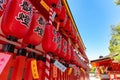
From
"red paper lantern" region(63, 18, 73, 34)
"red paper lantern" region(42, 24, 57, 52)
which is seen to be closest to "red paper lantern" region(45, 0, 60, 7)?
"red paper lantern" region(42, 24, 57, 52)

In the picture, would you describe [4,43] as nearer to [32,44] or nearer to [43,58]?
[32,44]

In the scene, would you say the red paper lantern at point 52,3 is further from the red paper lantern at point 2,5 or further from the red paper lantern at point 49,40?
the red paper lantern at point 2,5

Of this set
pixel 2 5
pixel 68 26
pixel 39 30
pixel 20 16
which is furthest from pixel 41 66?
pixel 68 26

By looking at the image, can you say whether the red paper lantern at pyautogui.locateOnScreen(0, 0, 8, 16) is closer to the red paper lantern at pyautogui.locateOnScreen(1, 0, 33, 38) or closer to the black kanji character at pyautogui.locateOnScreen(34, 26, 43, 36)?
the red paper lantern at pyautogui.locateOnScreen(1, 0, 33, 38)

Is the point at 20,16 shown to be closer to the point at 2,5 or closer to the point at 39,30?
the point at 2,5

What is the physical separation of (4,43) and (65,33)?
340 cm

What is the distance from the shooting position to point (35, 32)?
2283mm

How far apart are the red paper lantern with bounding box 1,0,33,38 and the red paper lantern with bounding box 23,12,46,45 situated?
0.23 m

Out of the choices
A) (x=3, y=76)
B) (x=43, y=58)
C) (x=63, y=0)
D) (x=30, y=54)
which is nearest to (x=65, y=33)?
(x=63, y=0)

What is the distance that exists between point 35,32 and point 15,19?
487mm

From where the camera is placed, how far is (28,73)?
2383mm

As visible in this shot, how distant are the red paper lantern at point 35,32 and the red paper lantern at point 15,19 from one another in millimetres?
226

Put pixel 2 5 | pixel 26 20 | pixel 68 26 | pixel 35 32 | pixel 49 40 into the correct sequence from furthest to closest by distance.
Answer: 1. pixel 68 26
2. pixel 49 40
3. pixel 35 32
4. pixel 26 20
5. pixel 2 5

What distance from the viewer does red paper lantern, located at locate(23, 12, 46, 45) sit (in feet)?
7.31
